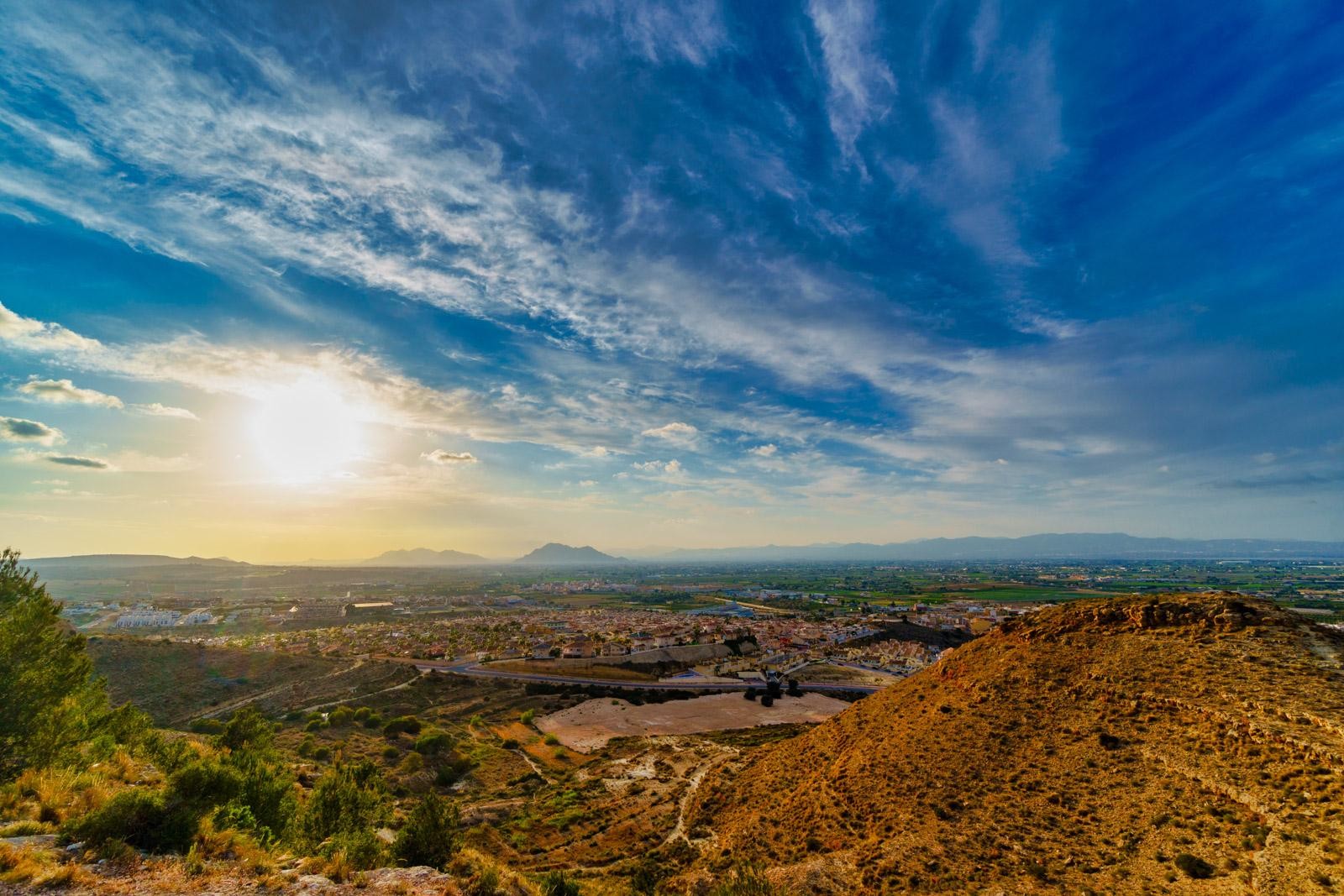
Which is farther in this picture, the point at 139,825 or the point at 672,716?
the point at 672,716

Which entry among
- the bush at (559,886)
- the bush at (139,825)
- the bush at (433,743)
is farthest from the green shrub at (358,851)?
the bush at (433,743)

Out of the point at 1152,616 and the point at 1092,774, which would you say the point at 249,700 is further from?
the point at 1152,616

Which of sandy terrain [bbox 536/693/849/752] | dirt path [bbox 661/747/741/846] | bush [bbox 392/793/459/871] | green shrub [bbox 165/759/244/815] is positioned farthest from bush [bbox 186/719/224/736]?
bush [bbox 392/793/459/871]

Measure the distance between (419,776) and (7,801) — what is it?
98.5 feet

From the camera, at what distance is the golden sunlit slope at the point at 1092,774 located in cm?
1395

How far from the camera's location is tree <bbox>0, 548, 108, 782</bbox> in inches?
614

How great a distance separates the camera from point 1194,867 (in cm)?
1321

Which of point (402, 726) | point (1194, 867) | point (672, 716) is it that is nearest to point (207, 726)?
point (402, 726)

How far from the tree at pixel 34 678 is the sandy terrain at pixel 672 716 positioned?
131ft

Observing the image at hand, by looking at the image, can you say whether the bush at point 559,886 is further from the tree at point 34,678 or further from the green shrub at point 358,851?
the tree at point 34,678

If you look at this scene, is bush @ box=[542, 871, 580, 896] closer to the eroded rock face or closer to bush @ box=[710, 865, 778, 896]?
bush @ box=[710, 865, 778, 896]

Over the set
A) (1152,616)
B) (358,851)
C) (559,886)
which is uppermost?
(1152,616)

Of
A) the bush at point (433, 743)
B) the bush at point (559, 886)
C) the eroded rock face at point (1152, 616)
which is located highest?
the eroded rock face at point (1152, 616)

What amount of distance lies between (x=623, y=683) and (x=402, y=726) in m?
37.2
